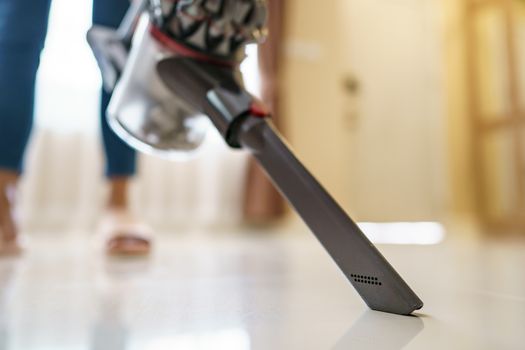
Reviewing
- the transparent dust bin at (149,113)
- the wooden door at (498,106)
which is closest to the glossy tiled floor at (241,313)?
the transparent dust bin at (149,113)

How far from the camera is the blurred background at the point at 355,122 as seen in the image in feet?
6.56

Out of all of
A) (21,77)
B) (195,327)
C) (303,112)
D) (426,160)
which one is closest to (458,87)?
(426,160)

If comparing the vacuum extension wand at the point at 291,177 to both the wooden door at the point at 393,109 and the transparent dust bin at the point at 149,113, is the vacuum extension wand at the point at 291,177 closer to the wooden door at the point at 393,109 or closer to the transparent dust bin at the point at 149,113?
the transparent dust bin at the point at 149,113

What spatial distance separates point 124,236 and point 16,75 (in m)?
0.40

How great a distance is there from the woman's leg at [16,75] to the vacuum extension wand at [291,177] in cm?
49

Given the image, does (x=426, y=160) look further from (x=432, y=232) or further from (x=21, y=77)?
(x=21, y=77)

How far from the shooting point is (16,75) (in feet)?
2.89

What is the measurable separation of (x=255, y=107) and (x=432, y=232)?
315 cm

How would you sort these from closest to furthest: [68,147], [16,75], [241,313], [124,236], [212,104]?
1. [241,313]
2. [212,104]
3. [16,75]
4. [124,236]
5. [68,147]

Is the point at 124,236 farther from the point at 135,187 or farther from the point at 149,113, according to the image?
the point at 135,187

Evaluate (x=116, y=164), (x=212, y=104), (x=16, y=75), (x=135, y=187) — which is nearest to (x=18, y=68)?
(x=16, y=75)

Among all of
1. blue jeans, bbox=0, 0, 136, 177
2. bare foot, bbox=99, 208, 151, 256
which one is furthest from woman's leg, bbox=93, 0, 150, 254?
blue jeans, bbox=0, 0, 136, 177

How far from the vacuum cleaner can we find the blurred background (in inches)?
55.6

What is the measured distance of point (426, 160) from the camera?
3535mm
